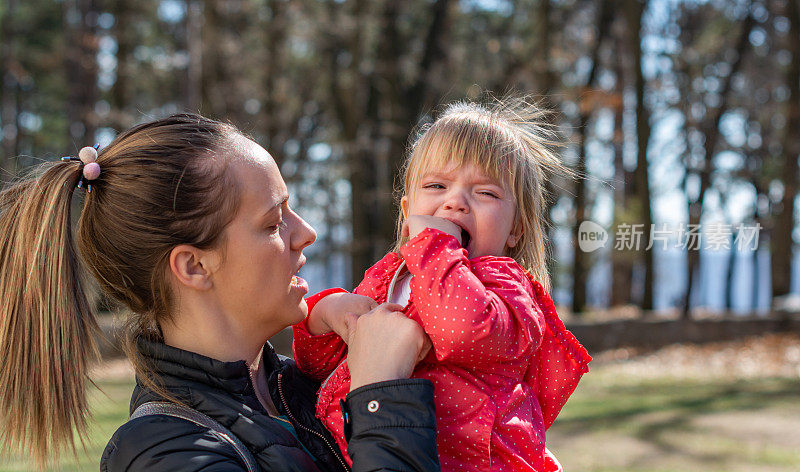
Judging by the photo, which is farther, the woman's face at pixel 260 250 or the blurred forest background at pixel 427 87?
the blurred forest background at pixel 427 87

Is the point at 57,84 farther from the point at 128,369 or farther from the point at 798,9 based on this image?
the point at 798,9

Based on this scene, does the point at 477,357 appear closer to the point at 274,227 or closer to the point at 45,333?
the point at 274,227

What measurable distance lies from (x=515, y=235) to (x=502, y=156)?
0.25 meters

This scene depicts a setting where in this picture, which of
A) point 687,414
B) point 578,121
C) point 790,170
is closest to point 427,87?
point 578,121

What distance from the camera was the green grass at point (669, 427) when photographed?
5699 mm

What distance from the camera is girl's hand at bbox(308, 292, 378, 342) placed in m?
1.93

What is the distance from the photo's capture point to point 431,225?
1940 millimetres

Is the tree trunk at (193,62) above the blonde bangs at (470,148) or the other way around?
above

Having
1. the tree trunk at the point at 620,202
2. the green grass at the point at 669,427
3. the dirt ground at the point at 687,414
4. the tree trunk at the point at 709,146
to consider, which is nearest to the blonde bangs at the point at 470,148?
the green grass at the point at 669,427

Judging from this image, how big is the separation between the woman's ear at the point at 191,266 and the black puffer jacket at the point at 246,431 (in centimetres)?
17

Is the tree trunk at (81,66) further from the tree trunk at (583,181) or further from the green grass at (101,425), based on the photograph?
the tree trunk at (583,181)

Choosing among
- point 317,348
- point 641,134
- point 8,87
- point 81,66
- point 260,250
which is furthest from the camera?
point 8,87

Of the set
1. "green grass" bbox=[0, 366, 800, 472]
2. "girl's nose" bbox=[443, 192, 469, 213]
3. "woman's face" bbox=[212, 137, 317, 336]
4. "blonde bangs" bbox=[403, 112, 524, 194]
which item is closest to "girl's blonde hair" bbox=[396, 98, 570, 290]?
"blonde bangs" bbox=[403, 112, 524, 194]

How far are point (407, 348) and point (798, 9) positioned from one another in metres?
16.0
